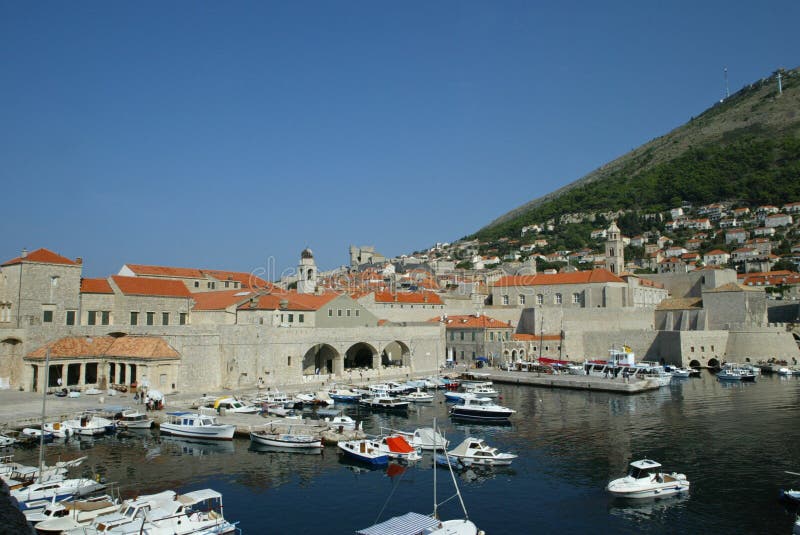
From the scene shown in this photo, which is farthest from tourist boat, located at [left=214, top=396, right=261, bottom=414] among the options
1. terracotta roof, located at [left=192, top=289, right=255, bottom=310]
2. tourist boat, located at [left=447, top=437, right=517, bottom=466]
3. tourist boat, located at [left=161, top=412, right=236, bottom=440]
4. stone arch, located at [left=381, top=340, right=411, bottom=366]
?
stone arch, located at [left=381, top=340, right=411, bottom=366]

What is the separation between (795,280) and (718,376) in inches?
1532

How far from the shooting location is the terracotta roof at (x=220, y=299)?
136 ft

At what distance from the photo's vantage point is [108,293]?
37844 millimetres

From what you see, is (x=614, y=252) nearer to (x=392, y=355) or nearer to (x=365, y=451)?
(x=392, y=355)

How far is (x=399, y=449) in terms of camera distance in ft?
76.4

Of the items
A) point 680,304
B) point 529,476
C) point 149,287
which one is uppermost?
point 149,287

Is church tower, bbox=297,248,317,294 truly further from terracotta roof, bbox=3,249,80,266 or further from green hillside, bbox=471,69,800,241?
green hillside, bbox=471,69,800,241

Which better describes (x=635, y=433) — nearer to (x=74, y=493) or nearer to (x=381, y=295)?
(x=74, y=493)

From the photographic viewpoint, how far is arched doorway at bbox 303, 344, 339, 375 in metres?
43.6

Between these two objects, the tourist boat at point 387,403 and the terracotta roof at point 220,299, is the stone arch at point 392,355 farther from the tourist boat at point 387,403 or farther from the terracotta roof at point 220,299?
the tourist boat at point 387,403

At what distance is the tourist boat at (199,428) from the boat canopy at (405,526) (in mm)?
13449

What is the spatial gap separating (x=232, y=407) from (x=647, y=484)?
1975cm

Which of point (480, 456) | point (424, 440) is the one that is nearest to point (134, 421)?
point (424, 440)

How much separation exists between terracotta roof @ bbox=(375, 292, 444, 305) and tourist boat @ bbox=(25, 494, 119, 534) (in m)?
41.2
